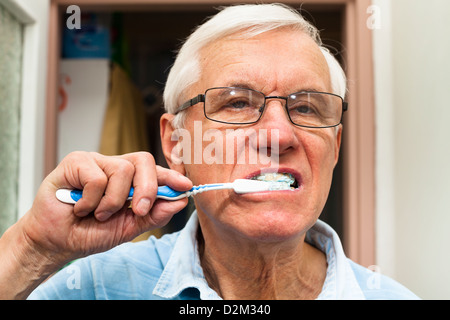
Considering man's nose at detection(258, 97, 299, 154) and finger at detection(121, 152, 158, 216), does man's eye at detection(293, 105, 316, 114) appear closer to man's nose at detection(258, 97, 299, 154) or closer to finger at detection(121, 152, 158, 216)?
man's nose at detection(258, 97, 299, 154)

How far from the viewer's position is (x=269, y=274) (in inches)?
34.1

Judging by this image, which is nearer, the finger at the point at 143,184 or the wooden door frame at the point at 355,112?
the finger at the point at 143,184

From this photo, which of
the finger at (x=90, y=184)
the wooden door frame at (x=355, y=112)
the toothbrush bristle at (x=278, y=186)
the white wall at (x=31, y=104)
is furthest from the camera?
the wooden door frame at (x=355, y=112)

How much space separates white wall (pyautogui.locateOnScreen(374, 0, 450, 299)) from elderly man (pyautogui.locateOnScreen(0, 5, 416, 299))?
0.58 ft

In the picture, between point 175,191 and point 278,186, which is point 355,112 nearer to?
point 278,186

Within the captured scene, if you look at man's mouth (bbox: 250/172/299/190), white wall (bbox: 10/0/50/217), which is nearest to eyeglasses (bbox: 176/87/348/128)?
man's mouth (bbox: 250/172/299/190)

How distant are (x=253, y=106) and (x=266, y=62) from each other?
0.09 metres

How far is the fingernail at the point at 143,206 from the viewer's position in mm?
578

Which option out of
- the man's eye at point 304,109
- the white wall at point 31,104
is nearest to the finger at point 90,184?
the man's eye at point 304,109

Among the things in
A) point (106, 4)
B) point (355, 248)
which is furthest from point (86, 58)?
Answer: point (355, 248)

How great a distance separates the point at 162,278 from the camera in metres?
0.87

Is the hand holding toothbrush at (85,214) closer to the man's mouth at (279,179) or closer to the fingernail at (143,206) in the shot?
the fingernail at (143,206)

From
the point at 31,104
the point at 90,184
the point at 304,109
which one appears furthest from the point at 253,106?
the point at 31,104

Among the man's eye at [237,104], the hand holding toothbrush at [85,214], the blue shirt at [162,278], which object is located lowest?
the blue shirt at [162,278]
